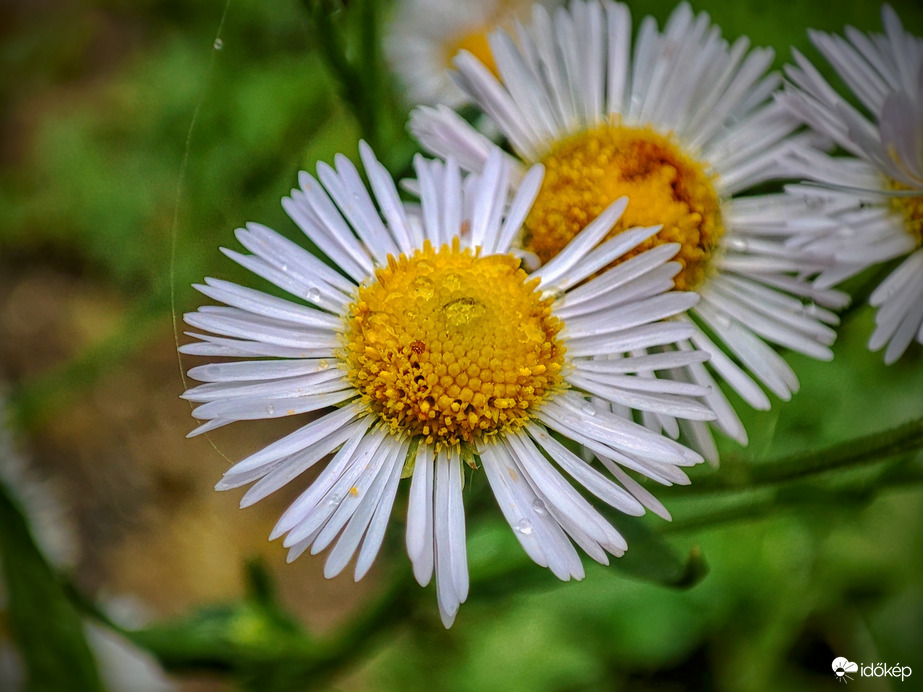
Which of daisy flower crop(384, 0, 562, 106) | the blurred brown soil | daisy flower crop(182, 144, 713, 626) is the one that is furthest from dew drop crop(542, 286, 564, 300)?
the blurred brown soil

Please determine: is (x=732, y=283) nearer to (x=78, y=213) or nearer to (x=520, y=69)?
(x=520, y=69)

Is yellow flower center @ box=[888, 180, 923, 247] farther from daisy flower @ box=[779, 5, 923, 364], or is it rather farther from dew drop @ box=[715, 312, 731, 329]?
dew drop @ box=[715, 312, 731, 329]

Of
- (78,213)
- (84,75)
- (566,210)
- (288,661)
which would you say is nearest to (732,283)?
(566,210)

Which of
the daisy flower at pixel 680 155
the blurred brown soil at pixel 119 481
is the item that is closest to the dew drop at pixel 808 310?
the daisy flower at pixel 680 155

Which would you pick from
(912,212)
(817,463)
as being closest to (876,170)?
(912,212)

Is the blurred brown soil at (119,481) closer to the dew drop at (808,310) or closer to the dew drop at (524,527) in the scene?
the dew drop at (524,527)
